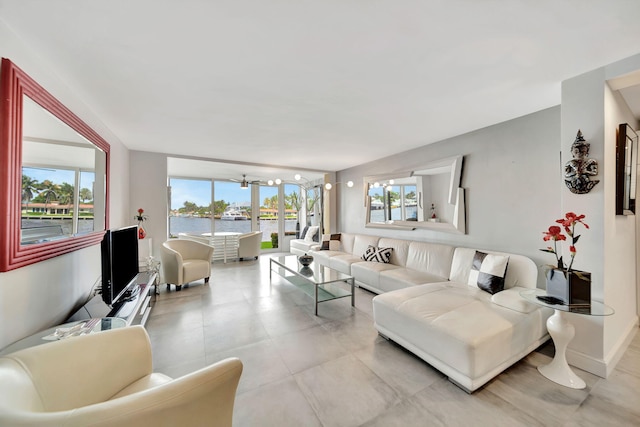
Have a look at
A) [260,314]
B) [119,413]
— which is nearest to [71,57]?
[119,413]

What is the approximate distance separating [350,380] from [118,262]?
231 cm

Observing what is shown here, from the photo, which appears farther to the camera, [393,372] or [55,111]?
[393,372]

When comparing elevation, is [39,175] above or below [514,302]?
above

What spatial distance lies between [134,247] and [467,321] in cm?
352

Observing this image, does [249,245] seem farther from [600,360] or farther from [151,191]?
[600,360]

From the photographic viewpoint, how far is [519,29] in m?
1.44

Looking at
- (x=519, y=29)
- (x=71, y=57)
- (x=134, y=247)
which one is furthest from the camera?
(x=134, y=247)

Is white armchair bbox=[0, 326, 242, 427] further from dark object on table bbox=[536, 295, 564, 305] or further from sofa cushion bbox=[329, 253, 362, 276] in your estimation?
sofa cushion bbox=[329, 253, 362, 276]

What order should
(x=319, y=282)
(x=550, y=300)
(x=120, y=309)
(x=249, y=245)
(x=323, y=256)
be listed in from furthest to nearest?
(x=249, y=245), (x=323, y=256), (x=319, y=282), (x=120, y=309), (x=550, y=300)

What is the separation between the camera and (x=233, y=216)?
274 inches

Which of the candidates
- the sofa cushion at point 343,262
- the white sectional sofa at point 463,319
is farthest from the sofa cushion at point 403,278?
the sofa cushion at point 343,262

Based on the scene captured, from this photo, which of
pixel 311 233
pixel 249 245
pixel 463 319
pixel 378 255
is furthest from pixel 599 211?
pixel 249 245

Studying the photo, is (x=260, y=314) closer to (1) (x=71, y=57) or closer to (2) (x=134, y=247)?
(2) (x=134, y=247)

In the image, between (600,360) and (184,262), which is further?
(184,262)
